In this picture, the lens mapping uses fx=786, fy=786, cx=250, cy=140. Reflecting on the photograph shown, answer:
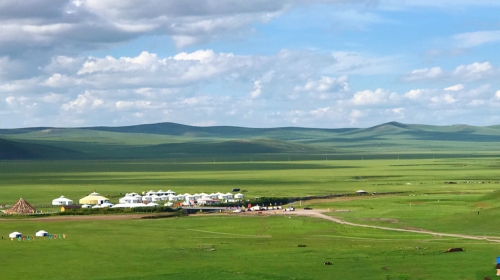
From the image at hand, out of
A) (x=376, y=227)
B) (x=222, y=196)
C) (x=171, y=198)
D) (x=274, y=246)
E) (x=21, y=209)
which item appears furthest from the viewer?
(x=222, y=196)

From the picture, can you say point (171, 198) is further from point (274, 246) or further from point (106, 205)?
point (274, 246)

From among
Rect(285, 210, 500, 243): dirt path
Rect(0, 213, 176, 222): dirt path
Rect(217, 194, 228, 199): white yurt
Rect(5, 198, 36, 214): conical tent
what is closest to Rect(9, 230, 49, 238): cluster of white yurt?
Rect(0, 213, 176, 222): dirt path

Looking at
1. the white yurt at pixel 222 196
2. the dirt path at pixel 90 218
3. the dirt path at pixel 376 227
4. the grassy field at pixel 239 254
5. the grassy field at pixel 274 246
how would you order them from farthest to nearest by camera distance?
1. the white yurt at pixel 222 196
2. the dirt path at pixel 90 218
3. the dirt path at pixel 376 227
4. the grassy field at pixel 274 246
5. the grassy field at pixel 239 254

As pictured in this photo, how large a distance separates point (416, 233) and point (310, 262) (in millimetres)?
20974

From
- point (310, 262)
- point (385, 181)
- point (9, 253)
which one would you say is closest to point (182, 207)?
point (9, 253)

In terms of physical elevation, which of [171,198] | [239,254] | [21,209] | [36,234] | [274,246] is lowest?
[239,254]

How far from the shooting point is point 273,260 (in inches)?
2329

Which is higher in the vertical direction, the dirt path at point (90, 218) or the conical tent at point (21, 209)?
the conical tent at point (21, 209)

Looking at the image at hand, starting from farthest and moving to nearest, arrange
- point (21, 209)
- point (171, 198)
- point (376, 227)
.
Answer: point (171, 198) < point (21, 209) < point (376, 227)

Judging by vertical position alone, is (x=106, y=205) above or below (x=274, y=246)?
above

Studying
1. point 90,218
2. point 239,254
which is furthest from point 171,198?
point 239,254

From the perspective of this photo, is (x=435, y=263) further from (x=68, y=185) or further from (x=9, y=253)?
(x=68, y=185)

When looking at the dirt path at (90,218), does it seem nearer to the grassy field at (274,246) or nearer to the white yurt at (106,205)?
the grassy field at (274,246)

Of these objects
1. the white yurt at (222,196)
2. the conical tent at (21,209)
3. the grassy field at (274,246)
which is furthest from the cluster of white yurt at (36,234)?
the white yurt at (222,196)
